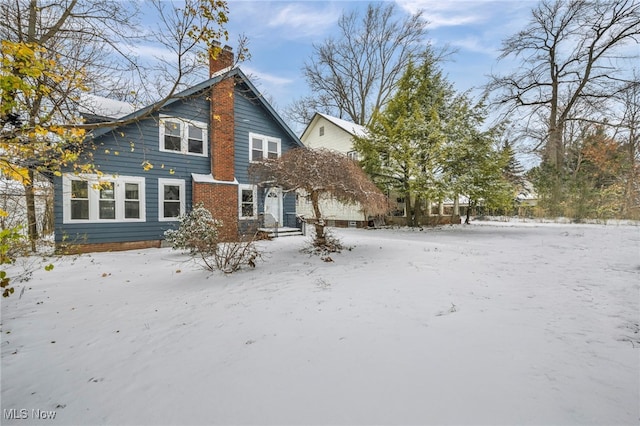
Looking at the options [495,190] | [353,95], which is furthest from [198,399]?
[353,95]

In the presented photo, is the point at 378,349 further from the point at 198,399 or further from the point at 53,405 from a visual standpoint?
the point at 53,405

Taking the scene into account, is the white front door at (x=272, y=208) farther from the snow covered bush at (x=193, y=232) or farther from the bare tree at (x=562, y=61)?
the bare tree at (x=562, y=61)

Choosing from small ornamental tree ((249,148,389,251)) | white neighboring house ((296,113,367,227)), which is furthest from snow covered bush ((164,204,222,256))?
white neighboring house ((296,113,367,227))

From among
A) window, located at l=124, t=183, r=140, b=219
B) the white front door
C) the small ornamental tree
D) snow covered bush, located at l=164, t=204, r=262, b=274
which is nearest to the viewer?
snow covered bush, located at l=164, t=204, r=262, b=274

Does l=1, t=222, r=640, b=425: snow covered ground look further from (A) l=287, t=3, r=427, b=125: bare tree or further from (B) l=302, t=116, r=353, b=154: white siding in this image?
(A) l=287, t=3, r=427, b=125: bare tree

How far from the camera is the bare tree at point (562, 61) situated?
55.0ft

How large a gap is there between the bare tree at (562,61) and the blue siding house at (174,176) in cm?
1767

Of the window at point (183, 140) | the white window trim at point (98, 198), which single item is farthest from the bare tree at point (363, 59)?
the white window trim at point (98, 198)

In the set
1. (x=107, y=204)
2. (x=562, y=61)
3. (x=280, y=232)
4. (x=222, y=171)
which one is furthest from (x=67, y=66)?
(x=562, y=61)

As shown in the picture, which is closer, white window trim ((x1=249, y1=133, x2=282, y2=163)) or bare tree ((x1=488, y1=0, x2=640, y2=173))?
white window trim ((x1=249, y1=133, x2=282, y2=163))

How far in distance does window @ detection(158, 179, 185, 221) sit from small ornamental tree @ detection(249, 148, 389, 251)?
4.89 metres

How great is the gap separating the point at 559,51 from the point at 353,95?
640 inches

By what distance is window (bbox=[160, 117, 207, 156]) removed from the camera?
11.3 meters

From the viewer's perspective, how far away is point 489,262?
23.8 feet
